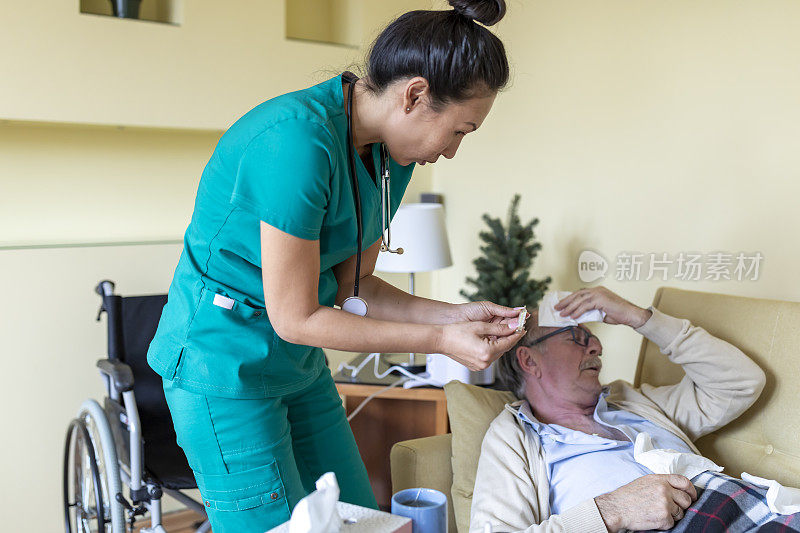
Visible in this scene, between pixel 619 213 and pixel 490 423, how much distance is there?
1153 millimetres

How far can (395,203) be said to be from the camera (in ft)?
4.83

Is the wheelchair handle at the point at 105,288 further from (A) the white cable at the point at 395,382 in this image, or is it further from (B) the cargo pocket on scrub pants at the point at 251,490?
(B) the cargo pocket on scrub pants at the point at 251,490

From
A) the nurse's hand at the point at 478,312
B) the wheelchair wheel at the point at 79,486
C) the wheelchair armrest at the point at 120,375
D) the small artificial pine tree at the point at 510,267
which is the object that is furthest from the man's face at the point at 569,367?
the wheelchair wheel at the point at 79,486

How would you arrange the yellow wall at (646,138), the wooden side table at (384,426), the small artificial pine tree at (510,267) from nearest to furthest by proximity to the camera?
1. the yellow wall at (646,138)
2. the wooden side table at (384,426)
3. the small artificial pine tree at (510,267)

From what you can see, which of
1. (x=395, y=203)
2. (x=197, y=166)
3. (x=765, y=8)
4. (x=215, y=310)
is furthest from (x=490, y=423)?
(x=197, y=166)

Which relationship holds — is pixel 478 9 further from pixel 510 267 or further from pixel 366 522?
pixel 510 267

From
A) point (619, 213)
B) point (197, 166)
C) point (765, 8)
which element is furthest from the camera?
point (197, 166)

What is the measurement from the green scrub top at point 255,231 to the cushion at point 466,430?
567mm

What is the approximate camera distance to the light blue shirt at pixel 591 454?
5.38 feet

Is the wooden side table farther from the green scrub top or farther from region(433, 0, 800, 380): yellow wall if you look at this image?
the green scrub top

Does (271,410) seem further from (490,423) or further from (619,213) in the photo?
(619,213)

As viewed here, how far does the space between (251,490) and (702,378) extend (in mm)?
1162

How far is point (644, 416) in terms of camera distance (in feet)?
6.05
